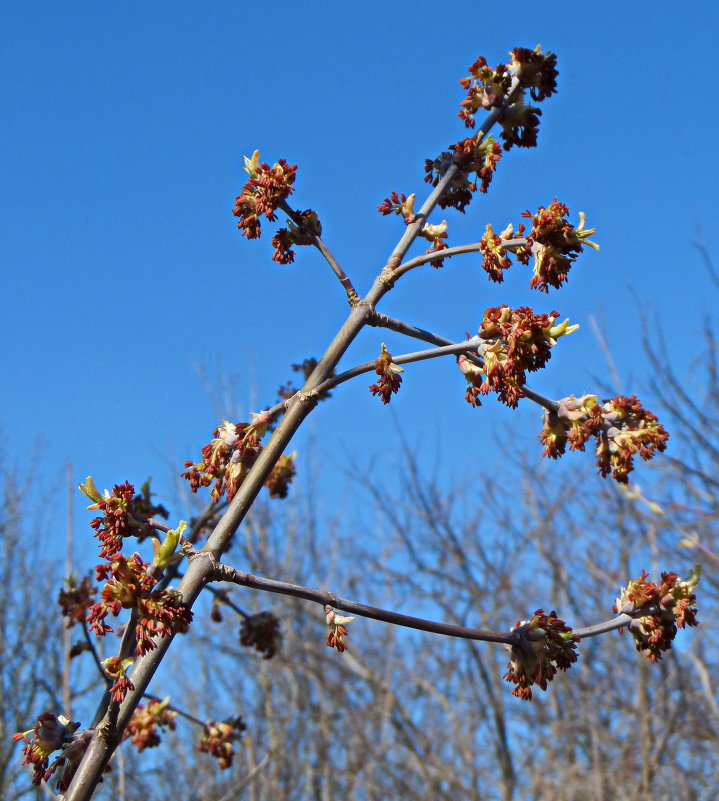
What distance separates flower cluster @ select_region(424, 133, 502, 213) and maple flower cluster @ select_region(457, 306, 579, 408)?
532 mm

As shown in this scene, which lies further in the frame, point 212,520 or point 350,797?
point 350,797

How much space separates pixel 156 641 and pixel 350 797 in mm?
13007

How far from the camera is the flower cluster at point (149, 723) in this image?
3.24 meters

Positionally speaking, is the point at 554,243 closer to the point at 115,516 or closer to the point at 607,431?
the point at 607,431

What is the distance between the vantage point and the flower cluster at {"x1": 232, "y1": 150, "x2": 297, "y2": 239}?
2289 millimetres

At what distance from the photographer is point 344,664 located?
1409 cm

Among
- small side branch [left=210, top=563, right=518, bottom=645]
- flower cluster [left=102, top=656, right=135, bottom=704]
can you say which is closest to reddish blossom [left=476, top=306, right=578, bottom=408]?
small side branch [left=210, top=563, right=518, bottom=645]

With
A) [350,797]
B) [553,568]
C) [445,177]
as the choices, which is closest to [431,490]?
[553,568]

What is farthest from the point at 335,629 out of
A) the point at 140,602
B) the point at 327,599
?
the point at 140,602

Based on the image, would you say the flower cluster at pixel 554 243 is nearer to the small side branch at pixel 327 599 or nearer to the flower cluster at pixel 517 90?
the flower cluster at pixel 517 90

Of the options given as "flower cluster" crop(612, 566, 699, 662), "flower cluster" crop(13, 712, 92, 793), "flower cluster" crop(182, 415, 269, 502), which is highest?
"flower cluster" crop(182, 415, 269, 502)

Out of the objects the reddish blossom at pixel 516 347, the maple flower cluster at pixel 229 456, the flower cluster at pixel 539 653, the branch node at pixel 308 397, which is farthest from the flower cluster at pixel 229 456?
the flower cluster at pixel 539 653

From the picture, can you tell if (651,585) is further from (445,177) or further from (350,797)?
(350,797)

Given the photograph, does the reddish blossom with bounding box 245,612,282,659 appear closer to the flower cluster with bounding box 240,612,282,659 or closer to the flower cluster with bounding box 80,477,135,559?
the flower cluster with bounding box 240,612,282,659
